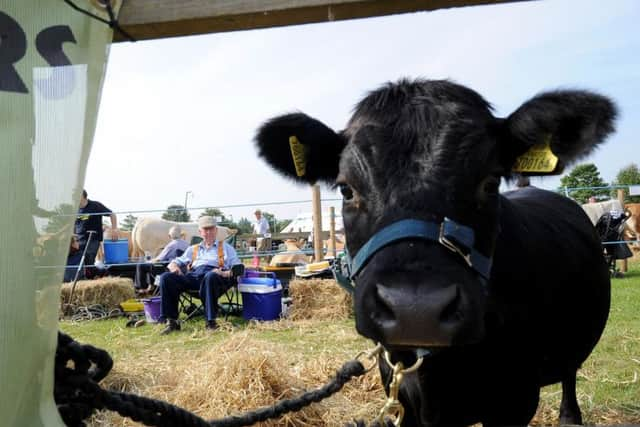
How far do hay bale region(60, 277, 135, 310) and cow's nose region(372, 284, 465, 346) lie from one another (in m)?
8.73

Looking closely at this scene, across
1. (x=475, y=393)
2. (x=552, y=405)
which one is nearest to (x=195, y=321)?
(x=552, y=405)

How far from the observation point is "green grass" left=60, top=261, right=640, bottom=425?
413 cm

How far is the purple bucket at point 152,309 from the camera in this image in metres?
8.28

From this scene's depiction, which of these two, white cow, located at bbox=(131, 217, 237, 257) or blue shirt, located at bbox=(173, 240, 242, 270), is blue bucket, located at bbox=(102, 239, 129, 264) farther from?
white cow, located at bbox=(131, 217, 237, 257)

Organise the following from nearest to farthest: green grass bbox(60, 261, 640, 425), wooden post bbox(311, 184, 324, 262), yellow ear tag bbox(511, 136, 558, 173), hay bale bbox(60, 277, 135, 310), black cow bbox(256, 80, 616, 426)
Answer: black cow bbox(256, 80, 616, 426), yellow ear tag bbox(511, 136, 558, 173), green grass bbox(60, 261, 640, 425), hay bale bbox(60, 277, 135, 310), wooden post bbox(311, 184, 324, 262)

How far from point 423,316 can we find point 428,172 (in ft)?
1.98

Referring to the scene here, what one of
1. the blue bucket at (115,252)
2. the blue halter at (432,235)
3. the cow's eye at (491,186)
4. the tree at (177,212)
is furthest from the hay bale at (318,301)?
the blue halter at (432,235)

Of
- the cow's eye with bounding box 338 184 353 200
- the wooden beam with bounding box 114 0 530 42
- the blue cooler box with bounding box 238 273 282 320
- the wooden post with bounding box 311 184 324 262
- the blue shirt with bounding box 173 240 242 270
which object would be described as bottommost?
the blue cooler box with bounding box 238 273 282 320

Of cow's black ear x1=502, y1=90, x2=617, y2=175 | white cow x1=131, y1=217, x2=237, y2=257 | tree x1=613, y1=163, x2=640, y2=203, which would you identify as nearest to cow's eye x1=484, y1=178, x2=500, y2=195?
cow's black ear x1=502, y1=90, x2=617, y2=175

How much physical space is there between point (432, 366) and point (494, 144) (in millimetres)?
1008

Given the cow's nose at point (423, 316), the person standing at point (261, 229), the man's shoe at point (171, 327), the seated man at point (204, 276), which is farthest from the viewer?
the person standing at point (261, 229)

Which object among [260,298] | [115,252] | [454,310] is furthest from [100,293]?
[454,310]

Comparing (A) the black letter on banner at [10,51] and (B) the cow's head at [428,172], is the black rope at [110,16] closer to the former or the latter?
(A) the black letter on banner at [10,51]

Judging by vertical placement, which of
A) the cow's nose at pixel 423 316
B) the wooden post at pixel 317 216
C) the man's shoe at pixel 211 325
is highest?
the cow's nose at pixel 423 316
